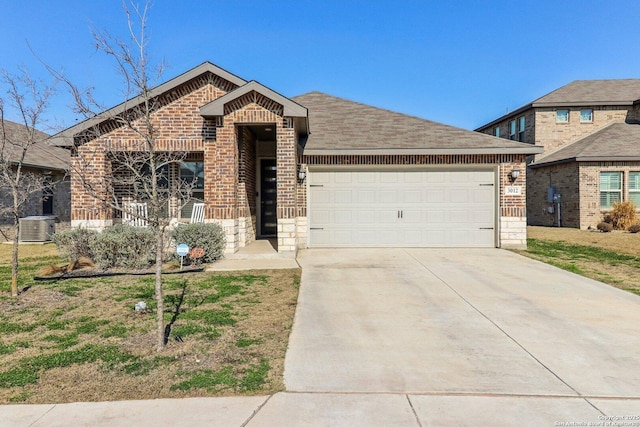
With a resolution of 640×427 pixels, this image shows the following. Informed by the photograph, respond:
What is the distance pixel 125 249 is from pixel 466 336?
7.33 meters

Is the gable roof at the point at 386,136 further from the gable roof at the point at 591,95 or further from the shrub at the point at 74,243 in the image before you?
the gable roof at the point at 591,95

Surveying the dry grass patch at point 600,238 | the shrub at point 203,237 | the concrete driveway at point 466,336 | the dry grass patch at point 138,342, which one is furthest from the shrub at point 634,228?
the shrub at point 203,237

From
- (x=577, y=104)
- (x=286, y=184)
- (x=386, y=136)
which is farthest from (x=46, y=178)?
(x=577, y=104)

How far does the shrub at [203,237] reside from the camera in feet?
29.9

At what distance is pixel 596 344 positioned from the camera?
14.2 ft

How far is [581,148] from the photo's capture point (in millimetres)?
18703

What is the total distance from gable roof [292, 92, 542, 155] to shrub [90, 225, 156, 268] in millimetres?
5097

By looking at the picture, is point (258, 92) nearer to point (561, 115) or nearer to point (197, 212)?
point (197, 212)

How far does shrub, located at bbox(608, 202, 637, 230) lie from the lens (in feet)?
54.4

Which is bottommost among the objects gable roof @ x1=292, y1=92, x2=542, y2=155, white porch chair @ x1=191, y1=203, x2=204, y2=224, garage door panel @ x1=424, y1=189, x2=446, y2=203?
white porch chair @ x1=191, y1=203, x2=204, y2=224

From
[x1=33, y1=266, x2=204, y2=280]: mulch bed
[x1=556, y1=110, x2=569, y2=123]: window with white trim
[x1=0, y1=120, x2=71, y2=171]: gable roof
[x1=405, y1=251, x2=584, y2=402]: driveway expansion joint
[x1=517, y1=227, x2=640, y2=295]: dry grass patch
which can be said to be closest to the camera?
[x1=405, y1=251, x2=584, y2=402]: driveway expansion joint

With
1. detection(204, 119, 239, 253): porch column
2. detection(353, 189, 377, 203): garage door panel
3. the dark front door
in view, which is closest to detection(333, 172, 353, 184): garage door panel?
detection(353, 189, 377, 203): garage door panel

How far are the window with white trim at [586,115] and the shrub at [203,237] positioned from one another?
21537 mm

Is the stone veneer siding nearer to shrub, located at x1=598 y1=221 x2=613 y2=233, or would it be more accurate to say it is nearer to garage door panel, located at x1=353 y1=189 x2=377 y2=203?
garage door panel, located at x1=353 y1=189 x2=377 y2=203
